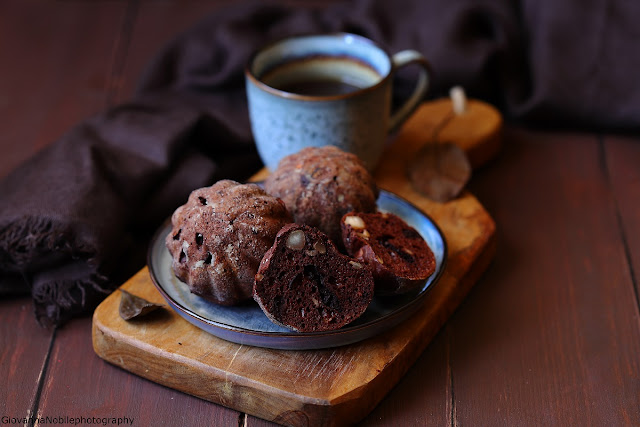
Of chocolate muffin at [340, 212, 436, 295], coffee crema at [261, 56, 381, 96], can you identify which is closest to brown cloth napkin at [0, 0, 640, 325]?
coffee crema at [261, 56, 381, 96]

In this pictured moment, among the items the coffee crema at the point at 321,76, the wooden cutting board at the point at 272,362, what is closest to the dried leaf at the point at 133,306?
the wooden cutting board at the point at 272,362

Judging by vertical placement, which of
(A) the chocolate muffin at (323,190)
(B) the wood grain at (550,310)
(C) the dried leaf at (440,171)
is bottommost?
(B) the wood grain at (550,310)

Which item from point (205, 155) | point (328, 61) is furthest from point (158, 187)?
point (328, 61)

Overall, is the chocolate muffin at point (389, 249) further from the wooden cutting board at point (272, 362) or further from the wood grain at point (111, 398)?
the wood grain at point (111, 398)

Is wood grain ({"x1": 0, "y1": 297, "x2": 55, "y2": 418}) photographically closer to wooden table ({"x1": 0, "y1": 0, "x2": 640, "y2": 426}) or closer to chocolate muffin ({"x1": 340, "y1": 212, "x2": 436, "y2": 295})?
wooden table ({"x1": 0, "y1": 0, "x2": 640, "y2": 426})

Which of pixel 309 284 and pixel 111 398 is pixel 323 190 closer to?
pixel 309 284

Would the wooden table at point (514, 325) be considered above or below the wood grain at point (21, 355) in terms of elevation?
below

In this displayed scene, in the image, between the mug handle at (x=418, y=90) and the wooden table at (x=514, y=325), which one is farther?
the mug handle at (x=418, y=90)

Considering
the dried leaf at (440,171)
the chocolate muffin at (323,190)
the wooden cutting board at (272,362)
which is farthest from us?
the dried leaf at (440,171)
